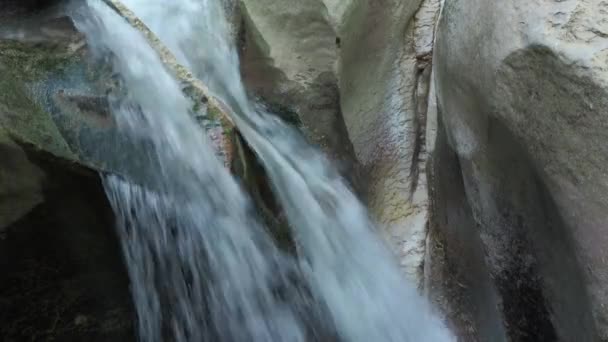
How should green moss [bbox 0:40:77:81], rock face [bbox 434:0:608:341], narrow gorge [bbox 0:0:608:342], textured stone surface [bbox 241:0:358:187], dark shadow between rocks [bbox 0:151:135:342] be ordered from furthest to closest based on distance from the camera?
textured stone surface [bbox 241:0:358:187] → green moss [bbox 0:40:77:81] → dark shadow between rocks [bbox 0:151:135:342] → narrow gorge [bbox 0:0:608:342] → rock face [bbox 434:0:608:341]

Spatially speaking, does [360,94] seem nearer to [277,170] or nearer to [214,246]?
[277,170]

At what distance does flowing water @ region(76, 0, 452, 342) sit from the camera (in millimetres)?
2447

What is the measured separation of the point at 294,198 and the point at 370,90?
97 centimetres

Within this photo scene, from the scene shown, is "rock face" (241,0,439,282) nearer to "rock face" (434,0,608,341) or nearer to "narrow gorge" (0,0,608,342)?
"narrow gorge" (0,0,608,342)

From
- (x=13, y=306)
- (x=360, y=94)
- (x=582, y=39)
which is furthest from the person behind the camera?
(x=360, y=94)

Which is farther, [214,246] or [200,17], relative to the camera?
[200,17]

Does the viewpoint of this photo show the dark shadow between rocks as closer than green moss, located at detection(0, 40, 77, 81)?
Yes

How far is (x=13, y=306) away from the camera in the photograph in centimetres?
225

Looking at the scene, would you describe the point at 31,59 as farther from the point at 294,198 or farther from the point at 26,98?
the point at 294,198

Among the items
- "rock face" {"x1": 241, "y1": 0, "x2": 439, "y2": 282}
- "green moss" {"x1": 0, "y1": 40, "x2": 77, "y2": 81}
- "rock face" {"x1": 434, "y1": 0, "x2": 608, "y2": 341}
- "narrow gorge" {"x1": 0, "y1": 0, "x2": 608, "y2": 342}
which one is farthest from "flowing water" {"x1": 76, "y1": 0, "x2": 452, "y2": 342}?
"rock face" {"x1": 434, "y1": 0, "x2": 608, "y2": 341}

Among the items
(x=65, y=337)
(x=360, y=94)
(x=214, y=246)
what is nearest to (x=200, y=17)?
(x=360, y=94)

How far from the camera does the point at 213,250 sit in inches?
98.7

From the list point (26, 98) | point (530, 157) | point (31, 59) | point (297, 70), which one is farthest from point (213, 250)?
point (297, 70)

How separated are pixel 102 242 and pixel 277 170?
999 millimetres
